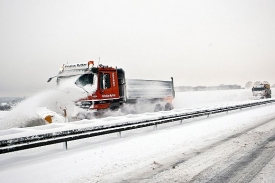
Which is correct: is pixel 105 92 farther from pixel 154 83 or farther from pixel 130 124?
pixel 154 83

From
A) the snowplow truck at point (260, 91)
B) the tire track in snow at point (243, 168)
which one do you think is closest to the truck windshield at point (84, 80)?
the tire track in snow at point (243, 168)

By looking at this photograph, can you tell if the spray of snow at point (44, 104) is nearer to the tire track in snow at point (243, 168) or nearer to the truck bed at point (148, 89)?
the truck bed at point (148, 89)

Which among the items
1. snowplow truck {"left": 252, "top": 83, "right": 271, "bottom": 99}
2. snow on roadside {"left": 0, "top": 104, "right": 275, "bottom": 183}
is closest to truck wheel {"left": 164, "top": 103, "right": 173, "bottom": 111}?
snow on roadside {"left": 0, "top": 104, "right": 275, "bottom": 183}

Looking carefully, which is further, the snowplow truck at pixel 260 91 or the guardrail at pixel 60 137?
the snowplow truck at pixel 260 91

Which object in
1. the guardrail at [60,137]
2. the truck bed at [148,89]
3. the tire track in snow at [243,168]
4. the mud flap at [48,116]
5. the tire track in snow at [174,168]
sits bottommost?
the tire track in snow at [243,168]

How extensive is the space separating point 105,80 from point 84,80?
114cm

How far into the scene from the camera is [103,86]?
1127 cm

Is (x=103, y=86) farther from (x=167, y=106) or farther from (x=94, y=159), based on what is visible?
(x=167, y=106)

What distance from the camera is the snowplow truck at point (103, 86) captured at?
10648mm

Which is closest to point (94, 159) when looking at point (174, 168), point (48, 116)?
point (174, 168)

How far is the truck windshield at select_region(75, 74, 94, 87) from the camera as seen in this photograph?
1080 cm

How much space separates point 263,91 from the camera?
115 ft

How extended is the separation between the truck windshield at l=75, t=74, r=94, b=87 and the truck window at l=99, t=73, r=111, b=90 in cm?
52

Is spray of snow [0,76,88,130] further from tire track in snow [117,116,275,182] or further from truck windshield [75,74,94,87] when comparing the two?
tire track in snow [117,116,275,182]
